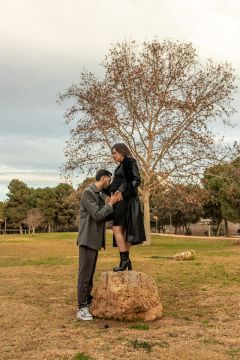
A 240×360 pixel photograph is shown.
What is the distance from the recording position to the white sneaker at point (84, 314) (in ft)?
Result: 22.8

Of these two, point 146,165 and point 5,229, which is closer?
point 146,165

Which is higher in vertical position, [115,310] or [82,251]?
[82,251]

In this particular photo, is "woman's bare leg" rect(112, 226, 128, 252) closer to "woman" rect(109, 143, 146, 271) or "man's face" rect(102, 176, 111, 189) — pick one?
"woman" rect(109, 143, 146, 271)

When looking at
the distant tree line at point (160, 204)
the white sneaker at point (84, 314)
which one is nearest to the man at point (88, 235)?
the white sneaker at point (84, 314)

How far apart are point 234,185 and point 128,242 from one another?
21.8 metres

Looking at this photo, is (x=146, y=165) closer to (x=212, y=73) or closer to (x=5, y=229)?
(x=212, y=73)

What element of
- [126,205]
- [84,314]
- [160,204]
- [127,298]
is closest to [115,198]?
[126,205]

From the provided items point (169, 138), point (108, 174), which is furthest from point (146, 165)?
point (108, 174)

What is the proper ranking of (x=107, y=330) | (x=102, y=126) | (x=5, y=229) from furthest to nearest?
(x=5, y=229) → (x=102, y=126) → (x=107, y=330)

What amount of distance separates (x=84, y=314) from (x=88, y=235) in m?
1.24

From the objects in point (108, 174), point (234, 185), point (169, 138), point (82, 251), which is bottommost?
point (82, 251)

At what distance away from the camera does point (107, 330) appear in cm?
630

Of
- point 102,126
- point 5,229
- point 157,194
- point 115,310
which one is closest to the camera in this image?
point 115,310

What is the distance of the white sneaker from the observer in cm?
Answer: 696
